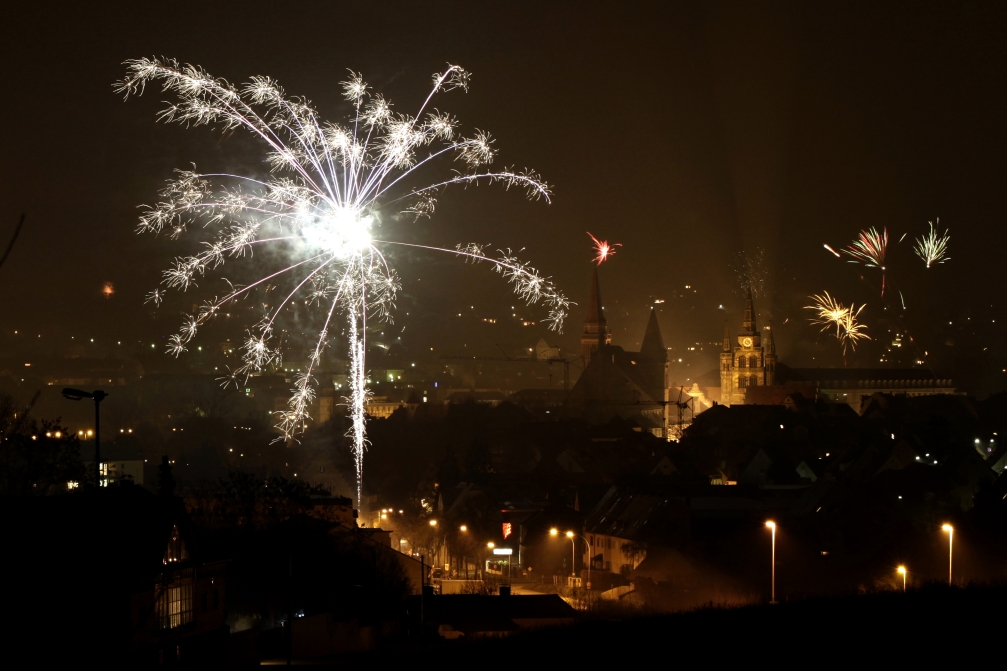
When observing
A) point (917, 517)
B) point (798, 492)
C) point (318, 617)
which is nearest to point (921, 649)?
point (318, 617)

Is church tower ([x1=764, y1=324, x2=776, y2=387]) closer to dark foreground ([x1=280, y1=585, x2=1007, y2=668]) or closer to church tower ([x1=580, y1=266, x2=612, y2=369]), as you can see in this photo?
church tower ([x1=580, y1=266, x2=612, y2=369])

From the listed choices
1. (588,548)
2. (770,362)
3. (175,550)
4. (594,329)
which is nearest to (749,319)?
(770,362)

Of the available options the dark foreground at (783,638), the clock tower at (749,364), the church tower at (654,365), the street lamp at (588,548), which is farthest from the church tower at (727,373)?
the dark foreground at (783,638)

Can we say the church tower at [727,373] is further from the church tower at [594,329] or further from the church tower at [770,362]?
the church tower at [594,329]

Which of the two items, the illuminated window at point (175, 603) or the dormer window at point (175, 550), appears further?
the dormer window at point (175, 550)

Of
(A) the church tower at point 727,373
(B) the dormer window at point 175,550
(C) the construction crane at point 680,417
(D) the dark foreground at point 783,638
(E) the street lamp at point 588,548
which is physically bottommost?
(E) the street lamp at point 588,548

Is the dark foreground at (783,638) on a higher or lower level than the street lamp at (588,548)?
higher

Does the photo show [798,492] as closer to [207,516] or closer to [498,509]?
[498,509]
